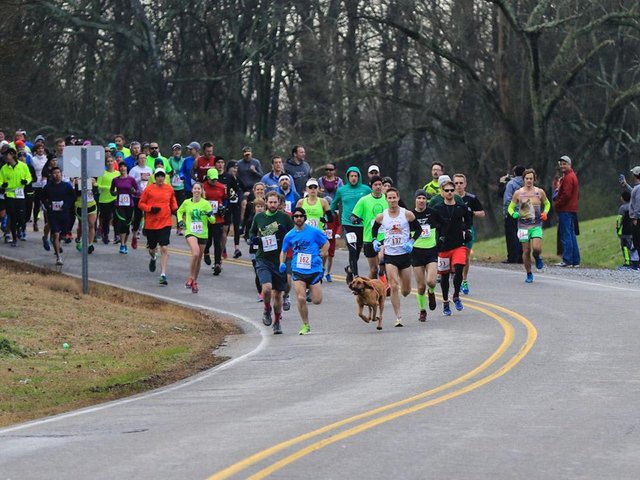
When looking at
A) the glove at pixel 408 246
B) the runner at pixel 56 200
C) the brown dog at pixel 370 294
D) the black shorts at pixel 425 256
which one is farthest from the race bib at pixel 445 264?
the runner at pixel 56 200

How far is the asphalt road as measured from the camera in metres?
10.3

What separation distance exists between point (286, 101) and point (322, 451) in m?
46.4

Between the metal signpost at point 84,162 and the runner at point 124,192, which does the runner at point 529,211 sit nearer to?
the metal signpost at point 84,162

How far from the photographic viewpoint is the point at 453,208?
2095 cm

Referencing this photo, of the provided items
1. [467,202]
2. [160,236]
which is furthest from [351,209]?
[160,236]

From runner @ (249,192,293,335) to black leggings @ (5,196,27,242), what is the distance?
10.3 metres

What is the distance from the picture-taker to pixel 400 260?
19.9 metres

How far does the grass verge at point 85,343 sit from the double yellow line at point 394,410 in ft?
11.1

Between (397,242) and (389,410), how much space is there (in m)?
7.37

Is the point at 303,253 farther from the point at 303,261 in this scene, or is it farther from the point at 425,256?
the point at 425,256

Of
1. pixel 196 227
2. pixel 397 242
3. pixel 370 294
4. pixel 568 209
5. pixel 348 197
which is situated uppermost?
pixel 348 197

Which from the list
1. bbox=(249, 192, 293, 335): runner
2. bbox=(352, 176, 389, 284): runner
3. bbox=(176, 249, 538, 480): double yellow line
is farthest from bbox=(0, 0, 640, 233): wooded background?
bbox=(176, 249, 538, 480): double yellow line

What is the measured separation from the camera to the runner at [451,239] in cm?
2088

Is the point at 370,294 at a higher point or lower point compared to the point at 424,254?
lower
